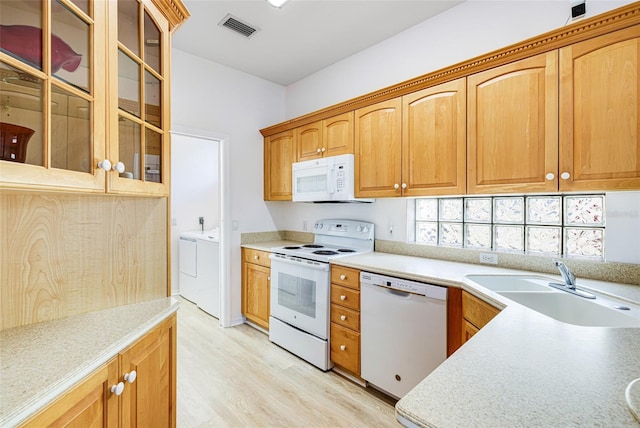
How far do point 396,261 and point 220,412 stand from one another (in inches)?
63.1

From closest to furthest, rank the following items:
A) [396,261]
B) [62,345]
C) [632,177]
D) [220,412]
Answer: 1. [62,345]
2. [632,177]
3. [220,412]
4. [396,261]

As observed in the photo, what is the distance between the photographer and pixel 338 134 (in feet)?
8.96

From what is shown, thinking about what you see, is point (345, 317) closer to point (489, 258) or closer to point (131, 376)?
point (489, 258)

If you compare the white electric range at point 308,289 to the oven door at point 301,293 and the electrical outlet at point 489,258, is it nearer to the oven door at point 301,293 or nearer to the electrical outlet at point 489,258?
the oven door at point 301,293

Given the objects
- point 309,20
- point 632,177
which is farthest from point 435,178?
point 309,20

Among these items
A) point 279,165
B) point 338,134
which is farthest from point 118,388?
point 279,165

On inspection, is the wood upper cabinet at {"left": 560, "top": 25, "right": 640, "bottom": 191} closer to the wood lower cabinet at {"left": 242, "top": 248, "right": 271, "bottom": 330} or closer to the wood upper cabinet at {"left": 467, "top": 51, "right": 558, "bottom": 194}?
the wood upper cabinet at {"left": 467, "top": 51, "right": 558, "bottom": 194}

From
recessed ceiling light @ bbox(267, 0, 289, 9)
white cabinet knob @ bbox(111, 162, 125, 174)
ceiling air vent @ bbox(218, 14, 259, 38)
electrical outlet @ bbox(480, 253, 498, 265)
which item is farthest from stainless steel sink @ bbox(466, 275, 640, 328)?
ceiling air vent @ bbox(218, 14, 259, 38)

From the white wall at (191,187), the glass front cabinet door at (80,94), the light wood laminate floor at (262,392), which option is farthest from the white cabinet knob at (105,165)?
the white wall at (191,187)

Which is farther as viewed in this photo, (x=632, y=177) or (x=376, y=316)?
(x=376, y=316)

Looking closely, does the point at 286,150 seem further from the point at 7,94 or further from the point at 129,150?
the point at 7,94

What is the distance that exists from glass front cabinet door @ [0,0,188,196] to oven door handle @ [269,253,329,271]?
1382mm

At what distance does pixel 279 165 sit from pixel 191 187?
6.88ft

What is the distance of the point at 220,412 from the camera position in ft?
6.26
